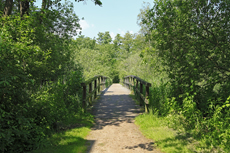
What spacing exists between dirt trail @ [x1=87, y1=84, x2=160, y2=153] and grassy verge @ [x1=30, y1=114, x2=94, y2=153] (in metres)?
0.20

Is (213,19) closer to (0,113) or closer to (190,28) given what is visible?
(190,28)

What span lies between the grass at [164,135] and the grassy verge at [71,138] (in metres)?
1.64

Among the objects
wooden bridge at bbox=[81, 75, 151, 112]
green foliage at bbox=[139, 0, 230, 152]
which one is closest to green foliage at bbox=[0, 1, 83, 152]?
wooden bridge at bbox=[81, 75, 151, 112]

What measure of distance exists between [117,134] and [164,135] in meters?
1.26

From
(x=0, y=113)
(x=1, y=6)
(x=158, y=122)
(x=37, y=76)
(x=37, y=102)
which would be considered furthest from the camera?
(x=1, y=6)

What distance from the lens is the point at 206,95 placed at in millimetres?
5473

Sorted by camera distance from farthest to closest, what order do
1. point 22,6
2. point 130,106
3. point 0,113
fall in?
point 130,106 → point 22,6 → point 0,113

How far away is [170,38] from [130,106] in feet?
13.0

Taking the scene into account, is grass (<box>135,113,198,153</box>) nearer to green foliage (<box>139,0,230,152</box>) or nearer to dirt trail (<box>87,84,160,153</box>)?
dirt trail (<box>87,84,160,153</box>)

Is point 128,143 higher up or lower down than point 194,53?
lower down

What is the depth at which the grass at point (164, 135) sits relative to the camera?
4.15m

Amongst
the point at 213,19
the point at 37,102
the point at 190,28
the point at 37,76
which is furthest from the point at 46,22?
the point at 213,19

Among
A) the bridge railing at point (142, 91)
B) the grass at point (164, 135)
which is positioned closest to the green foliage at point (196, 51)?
the grass at point (164, 135)

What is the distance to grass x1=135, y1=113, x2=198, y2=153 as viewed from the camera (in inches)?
163
